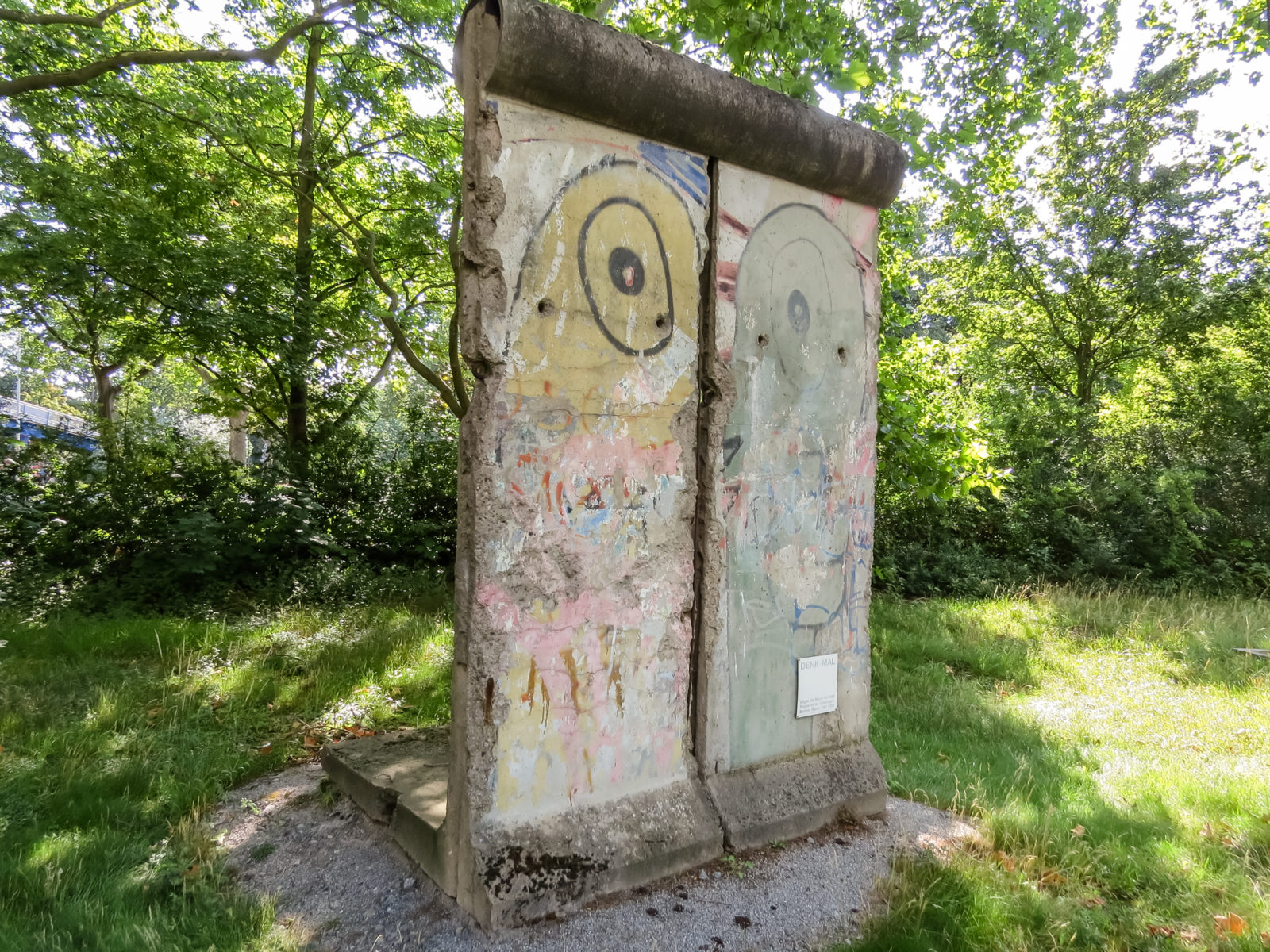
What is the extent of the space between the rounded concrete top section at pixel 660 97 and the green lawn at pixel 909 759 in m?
2.92

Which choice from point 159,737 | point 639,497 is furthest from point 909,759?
point 159,737

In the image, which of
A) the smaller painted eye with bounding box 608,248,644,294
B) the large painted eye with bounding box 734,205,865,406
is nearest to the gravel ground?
the large painted eye with bounding box 734,205,865,406

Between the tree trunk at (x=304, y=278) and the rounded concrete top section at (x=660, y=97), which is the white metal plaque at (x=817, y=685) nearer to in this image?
the rounded concrete top section at (x=660, y=97)

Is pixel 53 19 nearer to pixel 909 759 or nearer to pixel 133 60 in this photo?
pixel 133 60

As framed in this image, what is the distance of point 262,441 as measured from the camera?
32.8 feet

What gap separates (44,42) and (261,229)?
294cm

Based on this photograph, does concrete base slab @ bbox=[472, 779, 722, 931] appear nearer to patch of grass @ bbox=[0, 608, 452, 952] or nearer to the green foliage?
patch of grass @ bbox=[0, 608, 452, 952]

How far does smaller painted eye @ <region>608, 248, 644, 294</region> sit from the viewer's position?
8.93 ft

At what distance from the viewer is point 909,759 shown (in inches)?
168

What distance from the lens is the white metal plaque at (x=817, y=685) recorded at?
10.5ft

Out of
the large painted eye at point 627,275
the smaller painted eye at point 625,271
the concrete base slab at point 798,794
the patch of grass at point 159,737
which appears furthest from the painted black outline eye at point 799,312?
the patch of grass at point 159,737

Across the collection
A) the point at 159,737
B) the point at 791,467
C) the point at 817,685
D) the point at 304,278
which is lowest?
the point at 159,737

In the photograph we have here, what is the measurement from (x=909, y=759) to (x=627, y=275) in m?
3.30

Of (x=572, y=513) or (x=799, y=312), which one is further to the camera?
(x=799, y=312)
